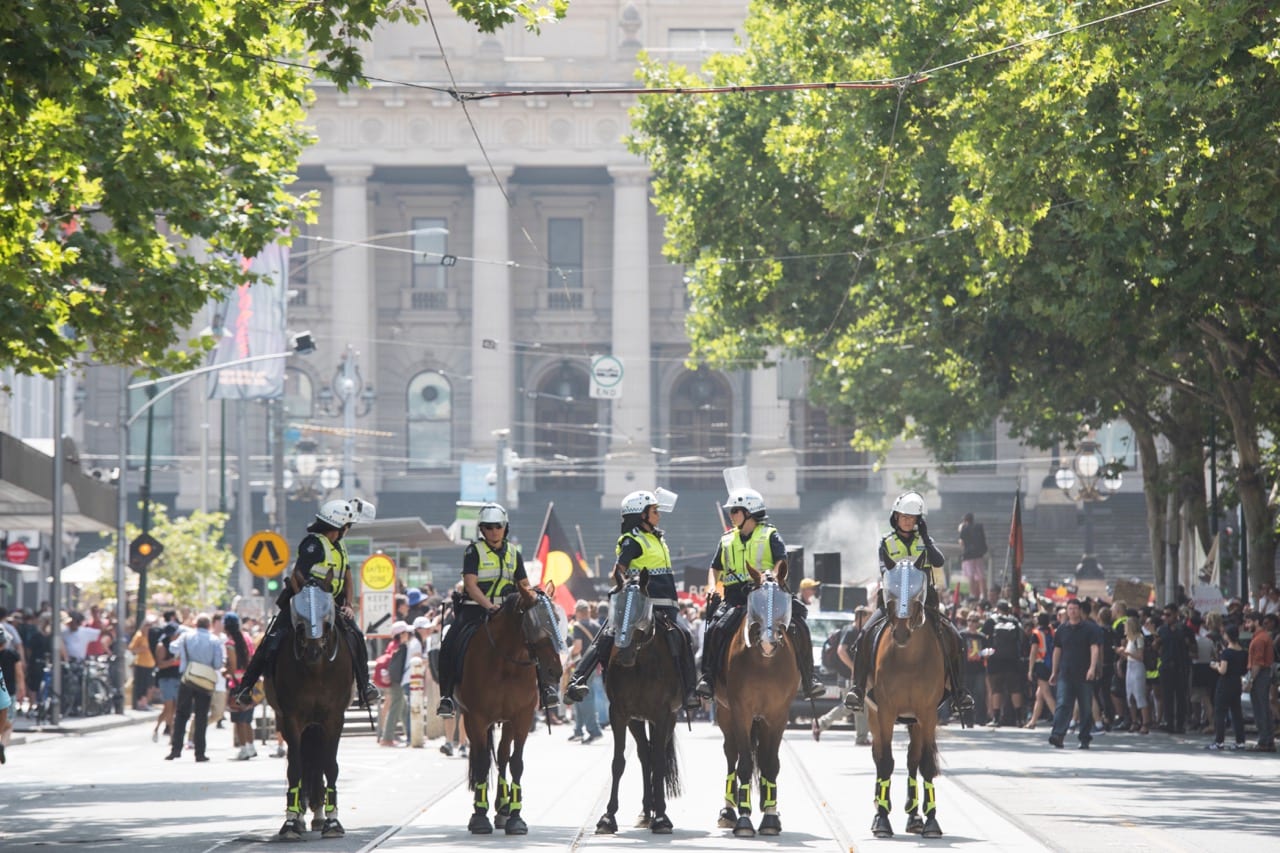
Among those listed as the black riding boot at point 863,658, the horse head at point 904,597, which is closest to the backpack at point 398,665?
the black riding boot at point 863,658

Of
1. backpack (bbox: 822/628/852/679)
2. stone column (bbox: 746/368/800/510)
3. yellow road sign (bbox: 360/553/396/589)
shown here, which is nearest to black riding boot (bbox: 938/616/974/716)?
backpack (bbox: 822/628/852/679)

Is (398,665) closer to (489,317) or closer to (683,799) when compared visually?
(683,799)

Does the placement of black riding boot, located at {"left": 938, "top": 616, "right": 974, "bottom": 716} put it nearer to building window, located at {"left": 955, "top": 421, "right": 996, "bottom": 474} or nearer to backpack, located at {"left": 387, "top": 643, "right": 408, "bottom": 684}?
backpack, located at {"left": 387, "top": 643, "right": 408, "bottom": 684}

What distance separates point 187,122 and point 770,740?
32.2 feet

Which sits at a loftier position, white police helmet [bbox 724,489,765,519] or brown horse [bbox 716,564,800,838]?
white police helmet [bbox 724,489,765,519]

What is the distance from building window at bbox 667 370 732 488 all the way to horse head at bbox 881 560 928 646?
7467 centimetres

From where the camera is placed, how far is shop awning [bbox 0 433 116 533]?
36.7m

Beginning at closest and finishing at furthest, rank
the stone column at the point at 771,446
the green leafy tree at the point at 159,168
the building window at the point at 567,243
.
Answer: the green leafy tree at the point at 159,168 < the stone column at the point at 771,446 < the building window at the point at 567,243

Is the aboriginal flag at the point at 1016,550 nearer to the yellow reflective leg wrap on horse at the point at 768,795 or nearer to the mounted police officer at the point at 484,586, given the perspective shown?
the yellow reflective leg wrap on horse at the point at 768,795

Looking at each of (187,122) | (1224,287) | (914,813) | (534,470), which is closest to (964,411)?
(1224,287)

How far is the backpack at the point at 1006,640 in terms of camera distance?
3581 centimetres

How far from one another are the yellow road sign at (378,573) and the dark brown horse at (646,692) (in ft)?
67.5

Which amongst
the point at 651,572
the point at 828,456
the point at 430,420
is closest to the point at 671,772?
the point at 651,572

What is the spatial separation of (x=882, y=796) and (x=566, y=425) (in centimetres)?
7714
